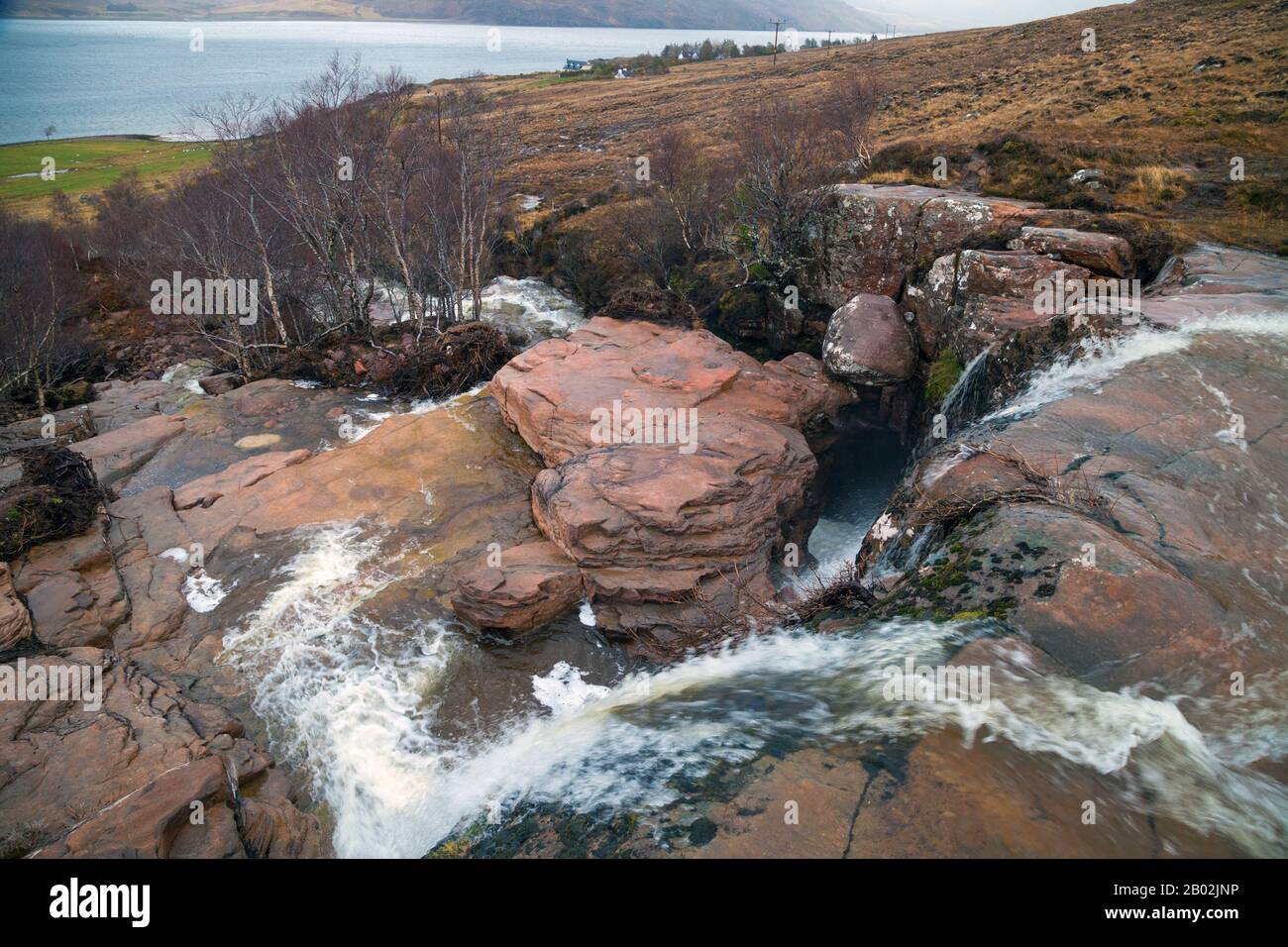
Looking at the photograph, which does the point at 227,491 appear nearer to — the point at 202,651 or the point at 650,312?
the point at 202,651

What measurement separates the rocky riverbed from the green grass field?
111 feet

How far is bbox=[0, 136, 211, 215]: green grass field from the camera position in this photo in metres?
40.5

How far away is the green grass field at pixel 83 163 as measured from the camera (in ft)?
133

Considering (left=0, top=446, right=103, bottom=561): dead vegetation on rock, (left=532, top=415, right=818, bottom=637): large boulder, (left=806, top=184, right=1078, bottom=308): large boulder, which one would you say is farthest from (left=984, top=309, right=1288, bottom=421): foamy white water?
(left=0, top=446, right=103, bottom=561): dead vegetation on rock

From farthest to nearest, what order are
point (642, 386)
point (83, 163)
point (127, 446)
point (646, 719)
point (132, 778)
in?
point (83, 163), point (127, 446), point (642, 386), point (132, 778), point (646, 719)

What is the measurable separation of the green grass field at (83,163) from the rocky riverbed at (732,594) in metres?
33.7

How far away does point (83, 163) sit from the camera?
5072cm

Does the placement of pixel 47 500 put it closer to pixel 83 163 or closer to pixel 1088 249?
pixel 1088 249

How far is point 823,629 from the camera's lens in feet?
24.2

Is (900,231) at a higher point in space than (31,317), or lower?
higher

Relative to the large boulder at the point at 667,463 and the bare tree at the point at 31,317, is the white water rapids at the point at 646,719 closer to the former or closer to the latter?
the large boulder at the point at 667,463

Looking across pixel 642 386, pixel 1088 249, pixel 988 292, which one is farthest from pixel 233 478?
pixel 1088 249

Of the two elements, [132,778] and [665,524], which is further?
[665,524]

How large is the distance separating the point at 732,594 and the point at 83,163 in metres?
64.9
